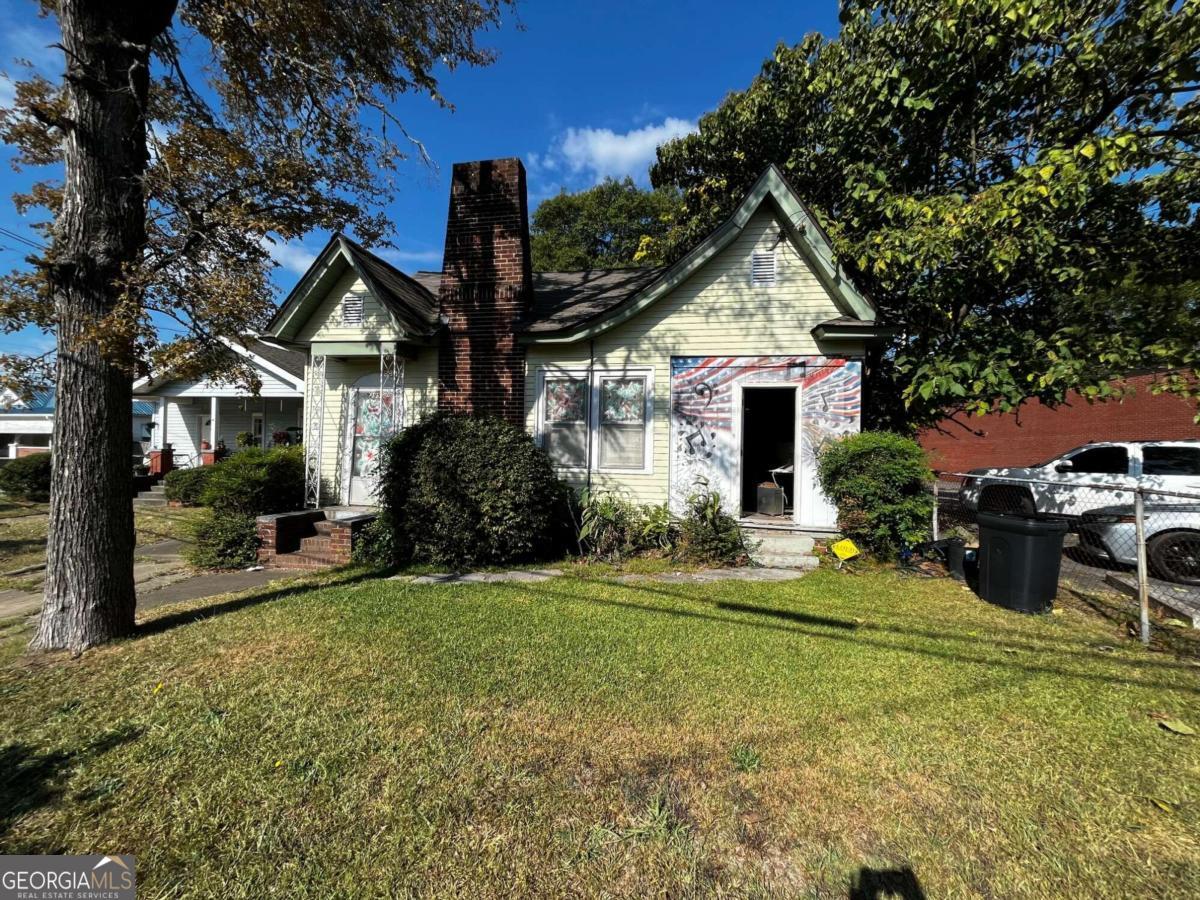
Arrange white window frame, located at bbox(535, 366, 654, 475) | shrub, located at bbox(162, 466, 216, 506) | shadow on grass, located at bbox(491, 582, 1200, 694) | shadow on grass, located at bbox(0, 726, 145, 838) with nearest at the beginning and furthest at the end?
shadow on grass, located at bbox(0, 726, 145, 838) → shadow on grass, located at bbox(491, 582, 1200, 694) → white window frame, located at bbox(535, 366, 654, 475) → shrub, located at bbox(162, 466, 216, 506)

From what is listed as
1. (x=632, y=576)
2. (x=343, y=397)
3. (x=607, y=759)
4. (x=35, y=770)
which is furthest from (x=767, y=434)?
(x=35, y=770)

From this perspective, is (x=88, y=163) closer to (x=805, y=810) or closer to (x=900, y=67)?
(x=805, y=810)

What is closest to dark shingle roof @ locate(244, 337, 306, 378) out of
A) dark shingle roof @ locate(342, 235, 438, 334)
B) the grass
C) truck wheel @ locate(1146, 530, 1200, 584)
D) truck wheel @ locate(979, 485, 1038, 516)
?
the grass

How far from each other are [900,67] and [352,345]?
32.5 ft

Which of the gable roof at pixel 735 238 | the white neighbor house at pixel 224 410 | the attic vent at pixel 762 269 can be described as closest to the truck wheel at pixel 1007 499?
the gable roof at pixel 735 238

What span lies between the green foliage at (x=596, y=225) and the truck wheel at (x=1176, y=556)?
26.0 m

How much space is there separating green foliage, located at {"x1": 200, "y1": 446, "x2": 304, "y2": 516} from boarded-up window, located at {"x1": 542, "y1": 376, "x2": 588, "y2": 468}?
4.63m

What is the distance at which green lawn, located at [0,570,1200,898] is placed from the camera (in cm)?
222

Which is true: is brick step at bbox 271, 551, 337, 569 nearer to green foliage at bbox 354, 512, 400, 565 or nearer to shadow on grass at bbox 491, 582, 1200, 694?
green foliage at bbox 354, 512, 400, 565

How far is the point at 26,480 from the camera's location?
15180 mm

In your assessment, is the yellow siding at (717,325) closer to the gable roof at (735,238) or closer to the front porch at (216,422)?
the gable roof at (735,238)

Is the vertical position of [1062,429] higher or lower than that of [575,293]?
lower

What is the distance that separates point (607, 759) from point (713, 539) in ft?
17.0

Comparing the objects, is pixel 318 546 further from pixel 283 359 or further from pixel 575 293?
pixel 283 359
